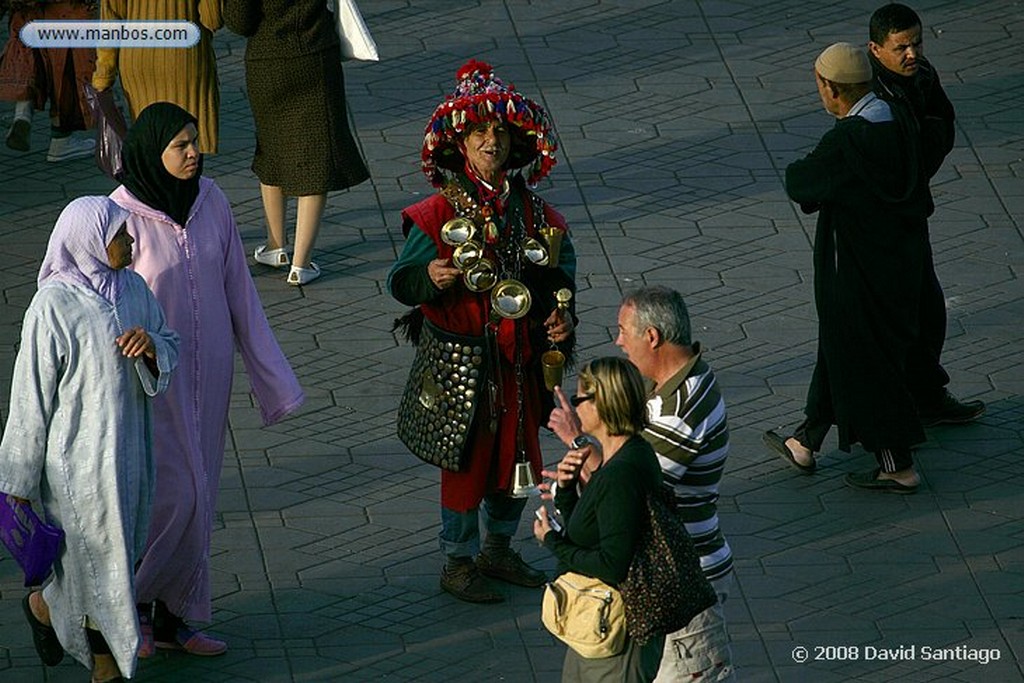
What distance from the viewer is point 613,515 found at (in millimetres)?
5887

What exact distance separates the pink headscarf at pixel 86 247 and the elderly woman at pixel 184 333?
0.36 metres

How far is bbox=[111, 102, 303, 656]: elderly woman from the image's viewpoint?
7395mm

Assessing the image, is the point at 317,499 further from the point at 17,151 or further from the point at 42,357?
the point at 17,151

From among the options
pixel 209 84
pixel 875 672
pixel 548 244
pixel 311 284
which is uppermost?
pixel 548 244

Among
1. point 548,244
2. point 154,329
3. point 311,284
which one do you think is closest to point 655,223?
point 311,284

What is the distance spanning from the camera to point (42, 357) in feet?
22.8

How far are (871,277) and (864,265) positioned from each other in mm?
61

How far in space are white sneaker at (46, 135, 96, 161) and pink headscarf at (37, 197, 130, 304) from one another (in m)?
5.46

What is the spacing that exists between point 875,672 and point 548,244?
1.94 m

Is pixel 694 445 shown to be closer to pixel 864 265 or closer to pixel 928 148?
pixel 864 265

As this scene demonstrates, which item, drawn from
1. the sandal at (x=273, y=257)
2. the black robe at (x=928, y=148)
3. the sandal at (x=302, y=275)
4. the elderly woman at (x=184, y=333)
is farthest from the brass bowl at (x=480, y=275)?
the sandal at (x=273, y=257)

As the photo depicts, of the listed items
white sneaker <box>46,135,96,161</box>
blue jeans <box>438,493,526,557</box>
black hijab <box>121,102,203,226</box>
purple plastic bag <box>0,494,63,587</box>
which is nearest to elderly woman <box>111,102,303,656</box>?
black hijab <box>121,102,203,226</box>

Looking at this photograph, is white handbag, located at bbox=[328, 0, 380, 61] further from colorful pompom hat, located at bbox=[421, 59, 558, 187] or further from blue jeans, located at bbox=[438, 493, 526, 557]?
blue jeans, located at bbox=[438, 493, 526, 557]

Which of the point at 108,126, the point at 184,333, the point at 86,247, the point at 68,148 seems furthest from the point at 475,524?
the point at 68,148
